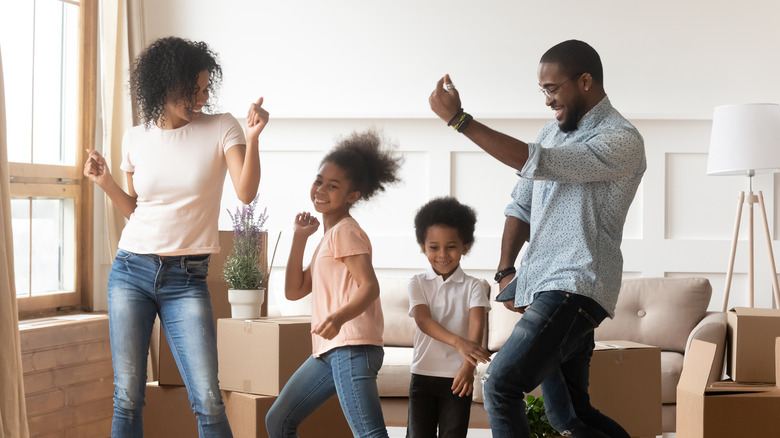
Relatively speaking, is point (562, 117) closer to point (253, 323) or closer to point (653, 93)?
point (253, 323)

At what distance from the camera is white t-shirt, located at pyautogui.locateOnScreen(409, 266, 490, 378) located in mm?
2490

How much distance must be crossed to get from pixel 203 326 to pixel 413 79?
242 centimetres

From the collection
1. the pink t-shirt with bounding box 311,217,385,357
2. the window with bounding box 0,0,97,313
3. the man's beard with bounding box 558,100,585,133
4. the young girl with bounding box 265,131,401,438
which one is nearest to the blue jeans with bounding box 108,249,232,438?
the young girl with bounding box 265,131,401,438

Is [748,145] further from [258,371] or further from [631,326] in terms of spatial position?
[258,371]

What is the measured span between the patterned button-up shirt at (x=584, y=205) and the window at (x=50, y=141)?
8.07ft

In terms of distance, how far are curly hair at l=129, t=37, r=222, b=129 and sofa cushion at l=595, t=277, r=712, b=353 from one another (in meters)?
2.17

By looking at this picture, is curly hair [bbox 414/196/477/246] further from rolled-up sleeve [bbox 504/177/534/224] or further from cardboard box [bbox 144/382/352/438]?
cardboard box [bbox 144/382/352/438]

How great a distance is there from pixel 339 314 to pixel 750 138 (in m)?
2.45

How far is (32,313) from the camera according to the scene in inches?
148

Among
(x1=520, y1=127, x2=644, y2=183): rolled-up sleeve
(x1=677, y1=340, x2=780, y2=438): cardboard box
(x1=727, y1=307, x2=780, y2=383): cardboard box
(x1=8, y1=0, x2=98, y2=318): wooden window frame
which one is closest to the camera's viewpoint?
(x1=677, y1=340, x2=780, y2=438): cardboard box

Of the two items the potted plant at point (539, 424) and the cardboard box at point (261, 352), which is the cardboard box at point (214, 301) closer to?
the cardboard box at point (261, 352)

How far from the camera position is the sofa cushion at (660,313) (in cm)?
374

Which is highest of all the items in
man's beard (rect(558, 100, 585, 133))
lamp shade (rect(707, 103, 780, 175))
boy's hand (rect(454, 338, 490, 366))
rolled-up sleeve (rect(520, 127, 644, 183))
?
lamp shade (rect(707, 103, 780, 175))

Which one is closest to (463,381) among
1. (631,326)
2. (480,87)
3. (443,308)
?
(443,308)
